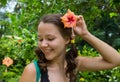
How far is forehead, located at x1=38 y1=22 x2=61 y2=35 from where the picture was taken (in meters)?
2.95

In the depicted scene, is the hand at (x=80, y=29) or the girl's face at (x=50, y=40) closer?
the girl's face at (x=50, y=40)

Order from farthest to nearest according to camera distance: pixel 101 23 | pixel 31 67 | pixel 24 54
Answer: pixel 101 23
pixel 24 54
pixel 31 67

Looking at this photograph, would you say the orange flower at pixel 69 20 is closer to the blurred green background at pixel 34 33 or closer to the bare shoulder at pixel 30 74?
the bare shoulder at pixel 30 74

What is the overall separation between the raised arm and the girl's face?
210 millimetres

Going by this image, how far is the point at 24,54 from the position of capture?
577 cm

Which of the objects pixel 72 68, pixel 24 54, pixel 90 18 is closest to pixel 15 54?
pixel 24 54

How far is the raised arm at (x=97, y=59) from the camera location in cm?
316

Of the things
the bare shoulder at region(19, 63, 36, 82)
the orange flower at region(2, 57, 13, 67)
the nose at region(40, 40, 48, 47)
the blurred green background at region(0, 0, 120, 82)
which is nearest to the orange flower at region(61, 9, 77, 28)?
the nose at region(40, 40, 48, 47)

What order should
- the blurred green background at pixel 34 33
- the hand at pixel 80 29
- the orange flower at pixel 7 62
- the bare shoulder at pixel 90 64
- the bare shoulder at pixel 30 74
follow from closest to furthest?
the bare shoulder at pixel 30 74 → the hand at pixel 80 29 → the bare shoulder at pixel 90 64 → the blurred green background at pixel 34 33 → the orange flower at pixel 7 62

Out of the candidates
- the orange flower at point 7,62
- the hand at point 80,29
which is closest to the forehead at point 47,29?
the hand at point 80,29

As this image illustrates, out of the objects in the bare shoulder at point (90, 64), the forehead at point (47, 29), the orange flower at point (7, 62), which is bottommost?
the orange flower at point (7, 62)

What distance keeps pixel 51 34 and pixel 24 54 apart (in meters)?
2.86

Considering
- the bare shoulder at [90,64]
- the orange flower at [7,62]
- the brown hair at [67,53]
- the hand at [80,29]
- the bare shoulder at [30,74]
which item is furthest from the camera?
the orange flower at [7,62]

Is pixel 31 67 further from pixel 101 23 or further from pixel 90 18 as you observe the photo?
pixel 101 23
